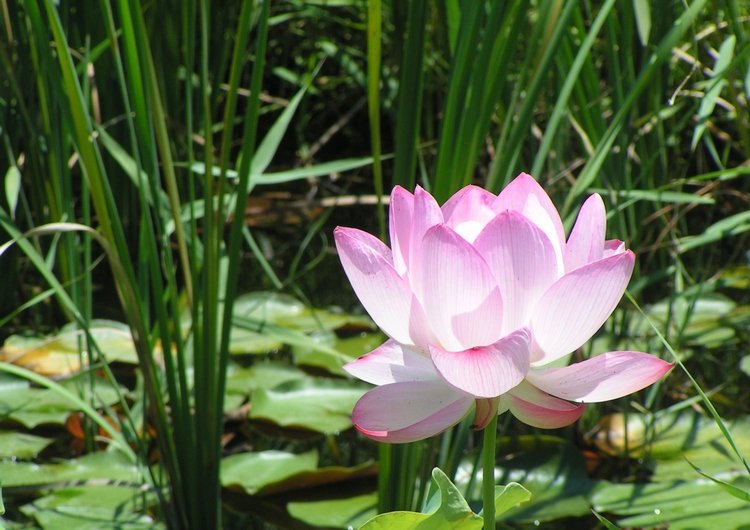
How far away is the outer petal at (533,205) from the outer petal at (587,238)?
0.01 meters

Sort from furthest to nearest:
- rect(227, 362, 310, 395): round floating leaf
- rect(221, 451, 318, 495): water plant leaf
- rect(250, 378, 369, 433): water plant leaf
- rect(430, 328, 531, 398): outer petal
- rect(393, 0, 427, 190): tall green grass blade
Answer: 1. rect(227, 362, 310, 395): round floating leaf
2. rect(250, 378, 369, 433): water plant leaf
3. rect(221, 451, 318, 495): water plant leaf
4. rect(393, 0, 427, 190): tall green grass blade
5. rect(430, 328, 531, 398): outer petal

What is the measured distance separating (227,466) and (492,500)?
629 mm

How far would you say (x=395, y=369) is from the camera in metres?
0.36

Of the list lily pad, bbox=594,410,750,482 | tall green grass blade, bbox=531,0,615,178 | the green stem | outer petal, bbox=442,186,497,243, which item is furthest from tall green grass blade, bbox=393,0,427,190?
lily pad, bbox=594,410,750,482

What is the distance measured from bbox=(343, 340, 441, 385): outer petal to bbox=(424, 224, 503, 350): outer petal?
0.03m

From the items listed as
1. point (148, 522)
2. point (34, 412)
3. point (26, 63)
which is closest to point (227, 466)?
point (148, 522)

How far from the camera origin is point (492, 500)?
321mm

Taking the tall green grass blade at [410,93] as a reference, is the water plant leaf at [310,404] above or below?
below

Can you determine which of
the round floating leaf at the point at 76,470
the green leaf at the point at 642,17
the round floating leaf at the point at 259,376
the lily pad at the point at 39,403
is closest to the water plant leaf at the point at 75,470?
the round floating leaf at the point at 76,470

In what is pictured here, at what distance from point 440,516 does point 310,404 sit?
736 mm

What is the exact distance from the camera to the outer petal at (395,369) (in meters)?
0.35

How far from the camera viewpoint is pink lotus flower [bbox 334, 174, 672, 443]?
303 millimetres

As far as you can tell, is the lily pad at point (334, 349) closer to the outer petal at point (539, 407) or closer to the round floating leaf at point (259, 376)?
the round floating leaf at point (259, 376)

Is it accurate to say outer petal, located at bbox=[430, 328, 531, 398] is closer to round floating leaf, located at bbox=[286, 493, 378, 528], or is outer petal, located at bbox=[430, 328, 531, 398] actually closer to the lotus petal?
the lotus petal
